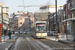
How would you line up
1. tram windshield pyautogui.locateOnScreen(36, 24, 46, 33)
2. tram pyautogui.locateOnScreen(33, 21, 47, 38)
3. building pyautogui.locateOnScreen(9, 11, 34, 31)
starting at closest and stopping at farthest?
tram pyautogui.locateOnScreen(33, 21, 47, 38)
tram windshield pyautogui.locateOnScreen(36, 24, 46, 33)
building pyautogui.locateOnScreen(9, 11, 34, 31)

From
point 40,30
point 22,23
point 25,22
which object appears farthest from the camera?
point 25,22

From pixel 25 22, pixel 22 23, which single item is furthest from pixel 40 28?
pixel 25 22

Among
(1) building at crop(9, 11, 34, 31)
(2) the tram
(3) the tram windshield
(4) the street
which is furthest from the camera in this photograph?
(1) building at crop(9, 11, 34, 31)

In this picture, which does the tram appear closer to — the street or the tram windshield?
the tram windshield

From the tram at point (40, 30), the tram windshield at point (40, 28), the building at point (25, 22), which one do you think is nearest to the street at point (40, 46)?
the tram at point (40, 30)

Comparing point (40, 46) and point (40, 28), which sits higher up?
point (40, 28)

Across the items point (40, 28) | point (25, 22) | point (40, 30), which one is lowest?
point (40, 30)

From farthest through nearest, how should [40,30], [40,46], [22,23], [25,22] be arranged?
[25,22], [22,23], [40,30], [40,46]

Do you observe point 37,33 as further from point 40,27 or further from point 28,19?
point 28,19

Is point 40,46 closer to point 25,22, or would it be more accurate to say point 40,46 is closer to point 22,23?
point 22,23

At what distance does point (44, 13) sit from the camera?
122 metres

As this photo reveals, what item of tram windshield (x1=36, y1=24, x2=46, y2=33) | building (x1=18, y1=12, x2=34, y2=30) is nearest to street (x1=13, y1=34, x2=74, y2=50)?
tram windshield (x1=36, y1=24, x2=46, y2=33)

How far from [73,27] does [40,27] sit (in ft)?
39.5

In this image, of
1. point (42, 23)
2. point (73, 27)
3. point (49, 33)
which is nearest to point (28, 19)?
point (49, 33)
